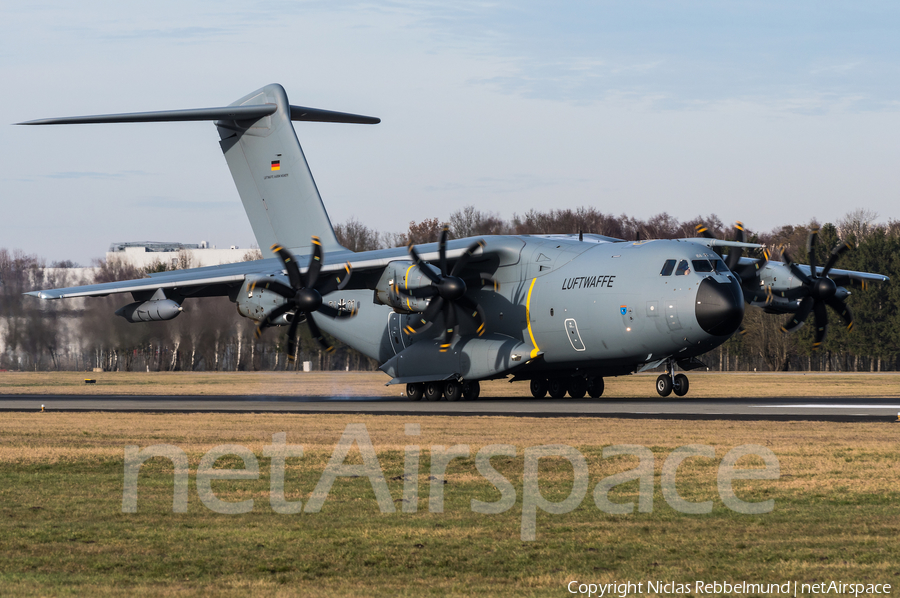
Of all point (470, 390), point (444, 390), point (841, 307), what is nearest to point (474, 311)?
point (470, 390)

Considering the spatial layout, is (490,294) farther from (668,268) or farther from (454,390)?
(668,268)

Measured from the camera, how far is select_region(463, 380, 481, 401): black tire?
1185 inches

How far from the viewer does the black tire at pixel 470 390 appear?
30102 millimetres

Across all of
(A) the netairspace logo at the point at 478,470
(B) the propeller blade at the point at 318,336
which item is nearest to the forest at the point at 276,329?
(B) the propeller blade at the point at 318,336

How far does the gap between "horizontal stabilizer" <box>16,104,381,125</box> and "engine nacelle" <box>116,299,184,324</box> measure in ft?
19.7

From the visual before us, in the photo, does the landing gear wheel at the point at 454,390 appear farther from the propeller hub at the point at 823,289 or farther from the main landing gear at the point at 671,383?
the propeller hub at the point at 823,289

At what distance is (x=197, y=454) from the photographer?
14.4 m

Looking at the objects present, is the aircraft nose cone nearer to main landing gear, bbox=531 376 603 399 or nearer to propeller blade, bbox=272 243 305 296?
main landing gear, bbox=531 376 603 399

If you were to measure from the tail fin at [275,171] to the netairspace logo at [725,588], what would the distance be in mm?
27977

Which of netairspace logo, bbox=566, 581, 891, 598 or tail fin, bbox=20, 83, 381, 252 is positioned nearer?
netairspace logo, bbox=566, 581, 891, 598

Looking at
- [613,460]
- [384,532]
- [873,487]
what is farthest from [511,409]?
[384,532]

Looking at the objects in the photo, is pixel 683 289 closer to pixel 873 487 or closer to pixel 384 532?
pixel 873 487

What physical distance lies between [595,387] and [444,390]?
15.8 ft

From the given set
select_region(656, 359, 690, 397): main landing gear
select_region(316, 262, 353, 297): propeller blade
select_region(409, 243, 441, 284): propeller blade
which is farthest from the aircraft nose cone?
select_region(316, 262, 353, 297): propeller blade
